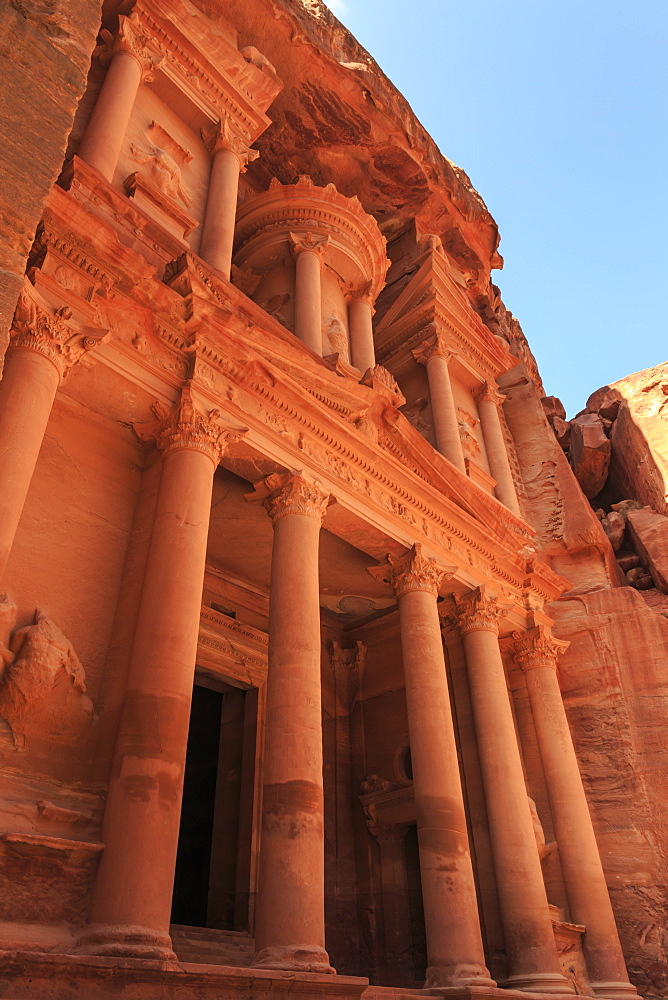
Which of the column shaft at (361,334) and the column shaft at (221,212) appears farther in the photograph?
the column shaft at (361,334)

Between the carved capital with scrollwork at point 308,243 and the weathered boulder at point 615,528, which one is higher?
the carved capital with scrollwork at point 308,243

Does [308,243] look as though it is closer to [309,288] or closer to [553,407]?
[309,288]

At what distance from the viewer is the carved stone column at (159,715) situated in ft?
19.8

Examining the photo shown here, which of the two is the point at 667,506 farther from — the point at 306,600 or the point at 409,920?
the point at 306,600

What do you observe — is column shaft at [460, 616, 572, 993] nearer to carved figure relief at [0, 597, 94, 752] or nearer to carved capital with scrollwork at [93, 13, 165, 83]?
carved figure relief at [0, 597, 94, 752]

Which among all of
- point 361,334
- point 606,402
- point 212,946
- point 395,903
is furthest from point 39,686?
point 606,402

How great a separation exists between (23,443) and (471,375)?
14.3 m

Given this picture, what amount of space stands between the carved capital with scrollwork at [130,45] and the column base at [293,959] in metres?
13.1

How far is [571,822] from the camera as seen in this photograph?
Result: 12742 millimetres

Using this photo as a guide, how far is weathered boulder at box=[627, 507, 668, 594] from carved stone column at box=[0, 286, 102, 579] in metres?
Result: 15.3

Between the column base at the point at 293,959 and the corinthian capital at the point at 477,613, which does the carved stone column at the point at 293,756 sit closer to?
the column base at the point at 293,959

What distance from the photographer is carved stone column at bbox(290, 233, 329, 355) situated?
13.8 metres

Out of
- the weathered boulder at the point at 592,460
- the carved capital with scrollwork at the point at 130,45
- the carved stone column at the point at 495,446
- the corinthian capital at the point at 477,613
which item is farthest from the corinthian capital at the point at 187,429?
the weathered boulder at the point at 592,460

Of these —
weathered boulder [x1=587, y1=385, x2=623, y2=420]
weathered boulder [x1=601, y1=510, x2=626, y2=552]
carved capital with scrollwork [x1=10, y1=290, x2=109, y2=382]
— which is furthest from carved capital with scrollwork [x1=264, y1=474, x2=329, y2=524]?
weathered boulder [x1=587, y1=385, x2=623, y2=420]
